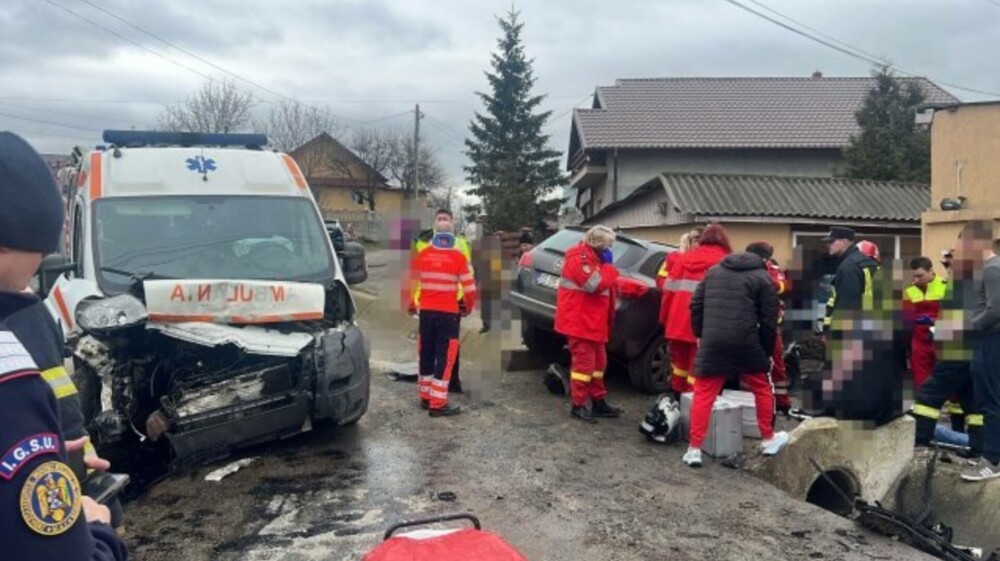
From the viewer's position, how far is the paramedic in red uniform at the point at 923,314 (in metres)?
8.20

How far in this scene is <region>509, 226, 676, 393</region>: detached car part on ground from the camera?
8.42m

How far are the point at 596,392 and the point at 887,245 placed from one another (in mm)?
13063

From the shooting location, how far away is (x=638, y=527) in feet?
16.2

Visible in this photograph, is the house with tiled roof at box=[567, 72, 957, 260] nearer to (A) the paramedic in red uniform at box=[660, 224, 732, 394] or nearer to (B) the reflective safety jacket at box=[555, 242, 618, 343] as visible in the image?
(A) the paramedic in red uniform at box=[660, 224, 732, 394]

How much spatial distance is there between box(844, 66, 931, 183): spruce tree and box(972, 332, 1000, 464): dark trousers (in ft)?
64.6

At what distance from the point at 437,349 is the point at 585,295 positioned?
4.71 feet

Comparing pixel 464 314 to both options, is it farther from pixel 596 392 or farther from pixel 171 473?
pixel 171 473

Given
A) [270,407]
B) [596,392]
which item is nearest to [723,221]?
[596,392]

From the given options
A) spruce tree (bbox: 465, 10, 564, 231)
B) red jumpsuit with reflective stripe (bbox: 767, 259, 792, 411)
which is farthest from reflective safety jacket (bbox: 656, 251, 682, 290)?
spruce tree (bbox: 465, 10, 564, 231)

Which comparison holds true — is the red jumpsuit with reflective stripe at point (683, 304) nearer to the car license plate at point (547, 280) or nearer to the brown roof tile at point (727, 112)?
the car license plate at point (547, 280)

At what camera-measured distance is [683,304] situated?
764cm

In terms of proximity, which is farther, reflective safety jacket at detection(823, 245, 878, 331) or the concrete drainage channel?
reflective safety jacket at detection(823, 245, 878, 331)

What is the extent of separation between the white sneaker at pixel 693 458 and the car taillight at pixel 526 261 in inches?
132

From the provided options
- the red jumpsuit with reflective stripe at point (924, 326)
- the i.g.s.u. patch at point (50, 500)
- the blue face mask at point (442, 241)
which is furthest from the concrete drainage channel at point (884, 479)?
the i.g.s.u. patch at point (50, 500)
